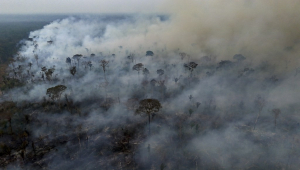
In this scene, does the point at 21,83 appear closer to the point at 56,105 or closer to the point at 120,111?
the point at 56,105

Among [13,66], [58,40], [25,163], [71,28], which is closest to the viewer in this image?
[25,163]

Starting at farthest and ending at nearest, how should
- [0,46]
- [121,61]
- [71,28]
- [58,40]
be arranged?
[71,28], [58,40], [0,46], [121,61]

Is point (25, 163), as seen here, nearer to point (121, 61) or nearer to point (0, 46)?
point (121, 61)

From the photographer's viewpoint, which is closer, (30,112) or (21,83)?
(30,112)

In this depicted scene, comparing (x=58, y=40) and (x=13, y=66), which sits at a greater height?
(x=58, y=40)

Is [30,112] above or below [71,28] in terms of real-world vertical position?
below

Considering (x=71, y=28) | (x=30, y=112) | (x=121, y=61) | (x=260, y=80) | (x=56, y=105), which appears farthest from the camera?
(x=71, y=28)

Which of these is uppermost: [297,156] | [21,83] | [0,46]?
[0,46]

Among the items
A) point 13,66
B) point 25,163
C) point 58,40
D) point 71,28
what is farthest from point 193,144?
point 71,28

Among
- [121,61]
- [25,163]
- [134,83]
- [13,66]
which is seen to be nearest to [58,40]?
[13,66]
